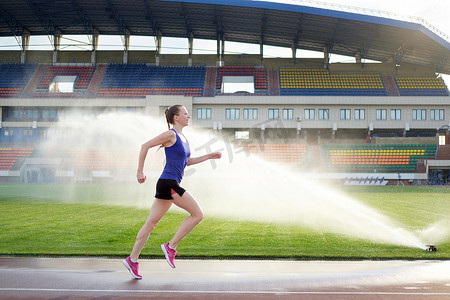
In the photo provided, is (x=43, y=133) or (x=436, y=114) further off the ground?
(x=436, y=114)

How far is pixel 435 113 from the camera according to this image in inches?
1984

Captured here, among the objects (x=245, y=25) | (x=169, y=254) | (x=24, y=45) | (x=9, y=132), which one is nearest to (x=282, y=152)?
(x=245, y=25)

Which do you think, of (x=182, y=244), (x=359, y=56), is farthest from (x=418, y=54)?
(x=182, y=244)

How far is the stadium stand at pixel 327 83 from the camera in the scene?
169ft

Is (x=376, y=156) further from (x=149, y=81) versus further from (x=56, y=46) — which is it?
(x=56, y=46)

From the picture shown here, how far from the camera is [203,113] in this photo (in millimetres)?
50969

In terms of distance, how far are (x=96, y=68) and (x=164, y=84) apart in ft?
36.3

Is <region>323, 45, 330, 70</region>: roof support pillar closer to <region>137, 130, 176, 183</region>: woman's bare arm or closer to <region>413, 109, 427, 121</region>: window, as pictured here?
<region>413, 109, 427, 121</region>: window

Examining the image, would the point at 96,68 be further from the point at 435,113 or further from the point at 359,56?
the point at 435,113

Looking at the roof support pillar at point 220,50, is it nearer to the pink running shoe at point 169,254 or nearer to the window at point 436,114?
the window at point 436,114

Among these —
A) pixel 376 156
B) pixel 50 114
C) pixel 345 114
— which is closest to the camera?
pixel 376 156

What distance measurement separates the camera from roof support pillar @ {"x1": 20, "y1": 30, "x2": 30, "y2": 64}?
58550 millimetres

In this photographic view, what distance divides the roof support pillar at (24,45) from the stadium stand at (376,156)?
42.6 metres

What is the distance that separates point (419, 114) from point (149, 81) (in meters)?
33.4
